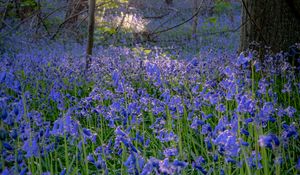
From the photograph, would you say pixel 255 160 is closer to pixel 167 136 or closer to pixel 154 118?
pixel 167 136

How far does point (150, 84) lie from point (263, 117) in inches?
116

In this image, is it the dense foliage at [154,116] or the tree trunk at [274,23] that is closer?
the dense foliage at [154,116]

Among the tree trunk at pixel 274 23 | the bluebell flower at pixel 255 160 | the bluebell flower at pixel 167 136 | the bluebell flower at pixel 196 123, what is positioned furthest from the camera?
the tree trunk at pixel 274 23

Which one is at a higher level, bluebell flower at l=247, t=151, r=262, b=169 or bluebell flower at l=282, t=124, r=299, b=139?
bluebell flower at l=282, t=124, r=299, b=139

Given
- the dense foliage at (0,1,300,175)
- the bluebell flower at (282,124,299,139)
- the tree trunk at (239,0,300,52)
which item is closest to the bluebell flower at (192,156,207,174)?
the dense foliage at (0,1,300,175)

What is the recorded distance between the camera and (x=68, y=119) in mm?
2387

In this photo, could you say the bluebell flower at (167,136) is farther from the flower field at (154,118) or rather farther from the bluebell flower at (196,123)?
the bluebell flower at (196,123)

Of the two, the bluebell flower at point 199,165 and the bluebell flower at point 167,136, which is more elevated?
the bluebell flower at point 167,136

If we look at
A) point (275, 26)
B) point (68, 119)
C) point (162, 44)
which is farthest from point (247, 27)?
point (162, 44)

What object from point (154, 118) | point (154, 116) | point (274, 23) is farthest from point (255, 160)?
point (274, 23)

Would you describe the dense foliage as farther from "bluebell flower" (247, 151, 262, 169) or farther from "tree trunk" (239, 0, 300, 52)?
"tree trunk" (239, 0, 300, 52)

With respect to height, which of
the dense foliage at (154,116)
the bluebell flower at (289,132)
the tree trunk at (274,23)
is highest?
the tree trunk at (274,23)

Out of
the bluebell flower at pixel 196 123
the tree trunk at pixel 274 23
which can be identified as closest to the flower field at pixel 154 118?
the bluebell flower at pixel 196 123

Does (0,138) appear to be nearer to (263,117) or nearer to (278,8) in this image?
(263,117)
